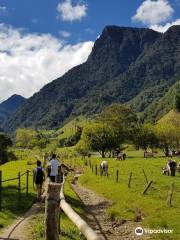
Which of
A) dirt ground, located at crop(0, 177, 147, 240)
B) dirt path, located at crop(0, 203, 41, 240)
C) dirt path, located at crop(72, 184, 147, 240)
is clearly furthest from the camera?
dirt path, located at crop(72, 184, 147, 240)

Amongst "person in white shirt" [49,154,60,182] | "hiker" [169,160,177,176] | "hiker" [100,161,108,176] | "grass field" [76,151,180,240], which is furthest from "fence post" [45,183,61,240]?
"hiker" [100,161,108,176]

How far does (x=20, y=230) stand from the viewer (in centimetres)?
2041

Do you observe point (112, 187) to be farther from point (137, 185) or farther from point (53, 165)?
point (53, 165)

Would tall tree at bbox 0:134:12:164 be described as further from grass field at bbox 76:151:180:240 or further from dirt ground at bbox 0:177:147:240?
dirt ground at bbox 0:177:147:240

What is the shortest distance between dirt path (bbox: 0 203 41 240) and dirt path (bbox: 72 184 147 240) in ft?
11.8

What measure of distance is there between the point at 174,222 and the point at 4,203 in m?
10.1

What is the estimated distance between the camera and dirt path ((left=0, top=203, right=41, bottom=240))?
18.8m

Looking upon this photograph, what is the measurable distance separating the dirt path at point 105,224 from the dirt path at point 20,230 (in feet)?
11.8

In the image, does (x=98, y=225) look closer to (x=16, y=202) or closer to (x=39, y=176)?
(x=16, y=202)

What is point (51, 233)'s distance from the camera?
430 inches

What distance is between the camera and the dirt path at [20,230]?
18.8 meters

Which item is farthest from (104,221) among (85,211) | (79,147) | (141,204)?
(79,147)

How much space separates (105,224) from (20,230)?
7.24m

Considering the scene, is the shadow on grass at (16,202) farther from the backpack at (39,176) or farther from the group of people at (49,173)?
the backpack at (39,176)
